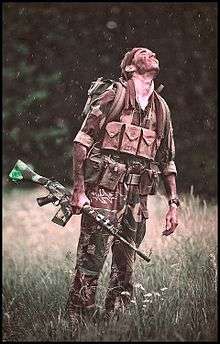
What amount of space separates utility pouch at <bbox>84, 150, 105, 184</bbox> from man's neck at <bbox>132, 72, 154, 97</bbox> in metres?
0.41

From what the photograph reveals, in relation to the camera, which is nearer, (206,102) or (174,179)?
(174,179)

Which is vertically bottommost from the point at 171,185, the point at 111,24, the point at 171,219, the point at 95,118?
the point at 171,219

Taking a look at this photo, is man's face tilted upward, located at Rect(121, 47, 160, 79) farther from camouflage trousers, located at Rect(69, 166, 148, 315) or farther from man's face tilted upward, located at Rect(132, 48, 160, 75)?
camouflage trousers, located at Rect(69, 166, 148, 315)

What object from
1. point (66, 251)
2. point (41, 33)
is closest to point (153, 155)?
point (66, 251)

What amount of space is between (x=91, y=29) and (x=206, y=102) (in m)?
0.84

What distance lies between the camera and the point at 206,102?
508 centimetres

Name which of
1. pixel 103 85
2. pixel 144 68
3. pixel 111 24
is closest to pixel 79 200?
pixel 103 85

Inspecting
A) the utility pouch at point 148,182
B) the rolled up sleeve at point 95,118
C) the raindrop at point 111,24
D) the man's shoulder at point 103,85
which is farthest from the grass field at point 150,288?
the raindrop at point 111,24

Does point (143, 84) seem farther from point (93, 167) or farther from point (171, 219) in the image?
point (171, 219)

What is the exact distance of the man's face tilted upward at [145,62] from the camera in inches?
173

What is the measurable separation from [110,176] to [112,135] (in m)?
0.22

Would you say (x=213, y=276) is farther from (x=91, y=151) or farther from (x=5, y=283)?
(x=5, y=283)

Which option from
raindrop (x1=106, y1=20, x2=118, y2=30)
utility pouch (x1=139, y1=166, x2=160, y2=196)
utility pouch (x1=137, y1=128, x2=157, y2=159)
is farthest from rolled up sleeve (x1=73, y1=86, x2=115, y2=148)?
raindrop (x1=106, y1=20, x2=118, y2=30)

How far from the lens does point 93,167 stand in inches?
170
